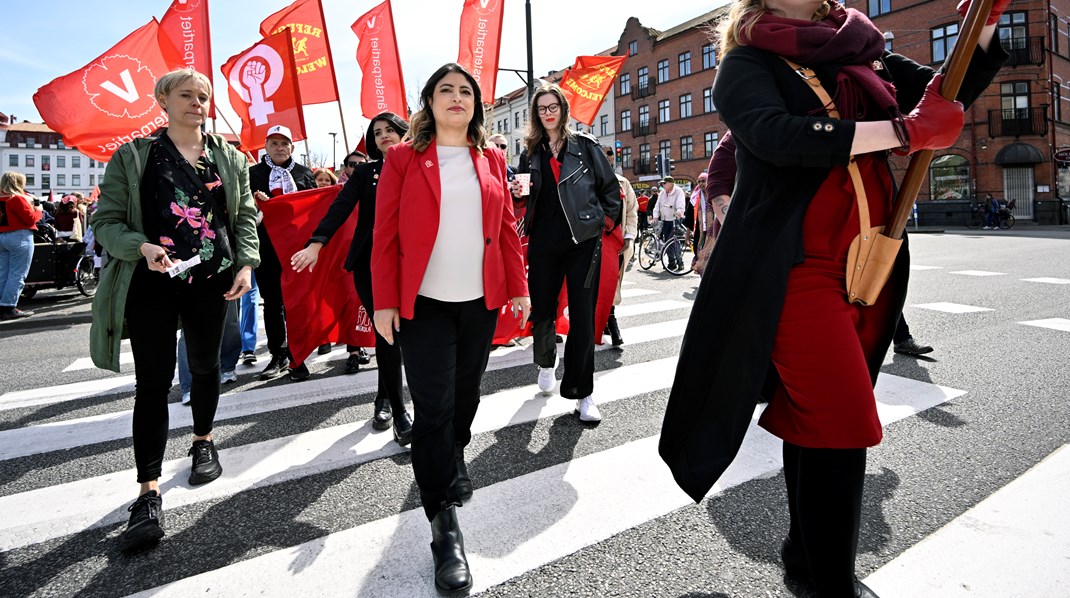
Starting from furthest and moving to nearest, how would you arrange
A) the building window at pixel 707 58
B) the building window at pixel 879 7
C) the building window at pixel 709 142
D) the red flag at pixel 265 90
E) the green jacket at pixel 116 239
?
the building window at pixel 709 142, the building window at pixel 707 58, the building window at pixel 879 7, the red flag at pixel 265 90, the green jacket at pixel 116 239

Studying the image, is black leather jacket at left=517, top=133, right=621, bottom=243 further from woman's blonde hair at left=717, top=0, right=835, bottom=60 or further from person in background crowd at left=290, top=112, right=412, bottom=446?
woman's blonde hair at left=717, top=0, right=835, bottom=60

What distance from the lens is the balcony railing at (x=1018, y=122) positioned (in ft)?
102

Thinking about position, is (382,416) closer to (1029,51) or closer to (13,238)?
(13,238)

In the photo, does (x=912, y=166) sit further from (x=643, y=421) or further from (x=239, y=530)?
(x=239, y=530)

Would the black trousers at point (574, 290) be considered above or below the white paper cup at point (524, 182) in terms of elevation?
below

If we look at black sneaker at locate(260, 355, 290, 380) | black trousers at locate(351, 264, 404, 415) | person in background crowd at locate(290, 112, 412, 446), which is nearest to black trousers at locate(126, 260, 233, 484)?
person in background crowd at locate(290, 112, 412, 446)

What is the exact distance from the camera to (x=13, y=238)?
29.7ft

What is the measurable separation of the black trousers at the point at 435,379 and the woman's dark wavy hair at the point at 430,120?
2.19 ft

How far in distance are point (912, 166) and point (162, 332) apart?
2.99 metres

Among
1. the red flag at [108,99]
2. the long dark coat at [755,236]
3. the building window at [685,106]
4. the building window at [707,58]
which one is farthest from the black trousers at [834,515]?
the building window at [685,106]

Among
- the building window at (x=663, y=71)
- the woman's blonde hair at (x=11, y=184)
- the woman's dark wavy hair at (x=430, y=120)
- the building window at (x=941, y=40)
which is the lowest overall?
the woman's dark wavy hair at (x=430, y=120)

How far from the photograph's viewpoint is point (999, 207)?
95.3 feet

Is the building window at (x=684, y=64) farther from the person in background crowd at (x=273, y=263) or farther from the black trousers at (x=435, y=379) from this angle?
the black trousers at (x=435, y=379)

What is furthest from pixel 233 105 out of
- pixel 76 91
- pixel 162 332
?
pixel 162 332
